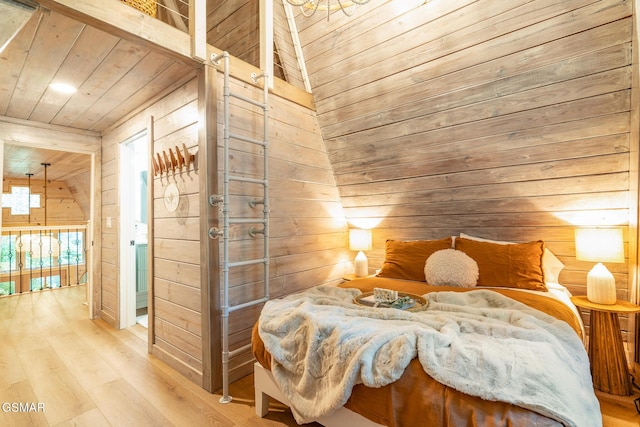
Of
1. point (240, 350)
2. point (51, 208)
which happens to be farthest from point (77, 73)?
point (51, 208)

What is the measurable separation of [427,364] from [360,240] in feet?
6.96

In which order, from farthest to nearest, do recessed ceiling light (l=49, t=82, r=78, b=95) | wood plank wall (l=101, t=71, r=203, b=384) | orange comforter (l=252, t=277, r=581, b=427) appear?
recessed ceiling light (l=49, t=82, r=78, b=95) < wood plank wall (l=101, t=71, r=203, b=384) < orange comforter (l=252, t=277, r=581, b=427)

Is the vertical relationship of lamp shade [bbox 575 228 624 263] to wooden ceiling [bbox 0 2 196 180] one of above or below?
below

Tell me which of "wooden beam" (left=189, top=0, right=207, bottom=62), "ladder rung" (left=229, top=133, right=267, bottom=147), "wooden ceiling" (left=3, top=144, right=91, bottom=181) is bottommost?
"ladder rung" (left=229, top=133, right=267, bottom=147)

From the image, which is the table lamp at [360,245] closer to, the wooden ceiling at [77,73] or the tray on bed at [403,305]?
the tray on bed at [403,305]

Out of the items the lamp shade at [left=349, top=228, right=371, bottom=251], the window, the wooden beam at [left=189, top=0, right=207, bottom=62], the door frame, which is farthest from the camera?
the window

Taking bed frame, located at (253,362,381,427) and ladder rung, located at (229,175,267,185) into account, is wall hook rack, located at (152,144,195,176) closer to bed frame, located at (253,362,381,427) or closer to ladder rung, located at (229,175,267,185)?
ladder rung, located at (229,175,267,185)

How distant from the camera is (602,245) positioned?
2014 millimetres

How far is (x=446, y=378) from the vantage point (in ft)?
3.40

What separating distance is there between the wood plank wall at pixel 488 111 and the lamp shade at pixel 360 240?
469 millimetres

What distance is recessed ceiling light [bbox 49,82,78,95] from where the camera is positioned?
7.56ft

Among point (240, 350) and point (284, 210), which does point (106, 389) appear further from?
point (284, 210)

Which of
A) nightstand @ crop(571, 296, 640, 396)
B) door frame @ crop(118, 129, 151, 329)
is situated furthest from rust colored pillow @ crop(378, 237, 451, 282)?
door frame @ crop(118, 129, 151, 329)

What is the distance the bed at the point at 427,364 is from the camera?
963 mm
